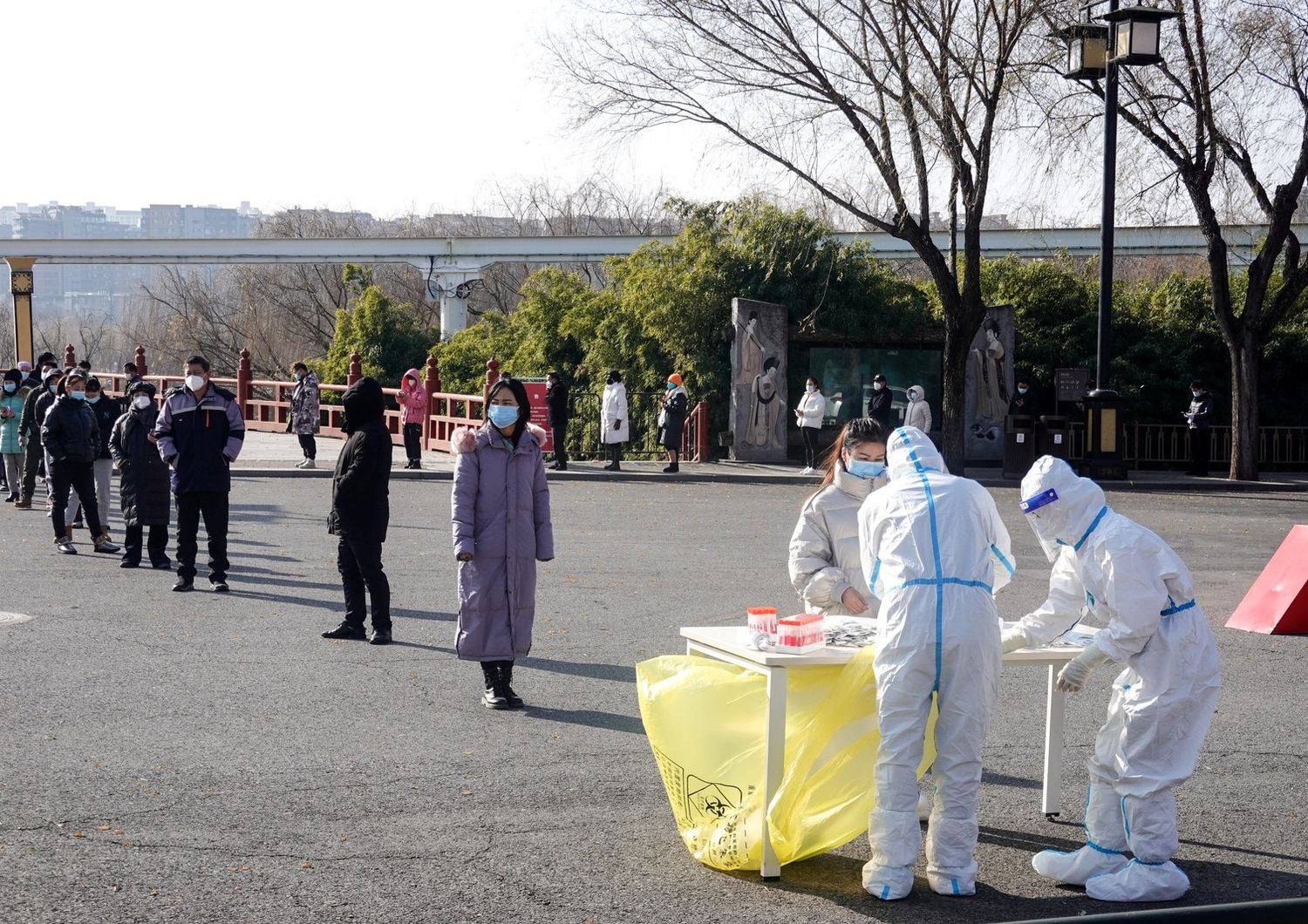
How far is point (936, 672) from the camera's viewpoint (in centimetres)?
471

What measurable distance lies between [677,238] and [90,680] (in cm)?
2227


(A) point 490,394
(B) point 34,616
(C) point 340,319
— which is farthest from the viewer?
(C) point 340,319

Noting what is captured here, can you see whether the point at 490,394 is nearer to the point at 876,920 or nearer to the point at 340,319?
the point at 876,920

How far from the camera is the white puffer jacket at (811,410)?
919 inches

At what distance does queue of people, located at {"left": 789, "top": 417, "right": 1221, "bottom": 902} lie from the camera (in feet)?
15.4

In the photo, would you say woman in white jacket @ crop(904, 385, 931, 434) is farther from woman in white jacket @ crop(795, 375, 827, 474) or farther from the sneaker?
the sneaker

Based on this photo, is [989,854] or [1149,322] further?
[1149,322]

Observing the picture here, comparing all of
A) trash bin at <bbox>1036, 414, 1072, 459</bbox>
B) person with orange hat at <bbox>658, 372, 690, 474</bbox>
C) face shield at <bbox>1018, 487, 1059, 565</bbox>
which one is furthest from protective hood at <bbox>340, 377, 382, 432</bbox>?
trash bin at <bbox>1036, 414, 1072, 459</bbox>

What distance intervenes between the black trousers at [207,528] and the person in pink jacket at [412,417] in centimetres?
1147

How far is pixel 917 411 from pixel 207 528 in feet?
50.3

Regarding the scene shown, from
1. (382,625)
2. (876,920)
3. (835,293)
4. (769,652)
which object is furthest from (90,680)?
(835,293)

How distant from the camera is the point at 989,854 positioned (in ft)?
17.4

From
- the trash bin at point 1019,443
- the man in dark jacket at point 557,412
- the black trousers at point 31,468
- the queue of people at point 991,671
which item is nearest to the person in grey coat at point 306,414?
the man in dark jacket at point 557,412

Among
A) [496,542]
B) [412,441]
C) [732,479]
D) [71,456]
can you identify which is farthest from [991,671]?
[412,441]
